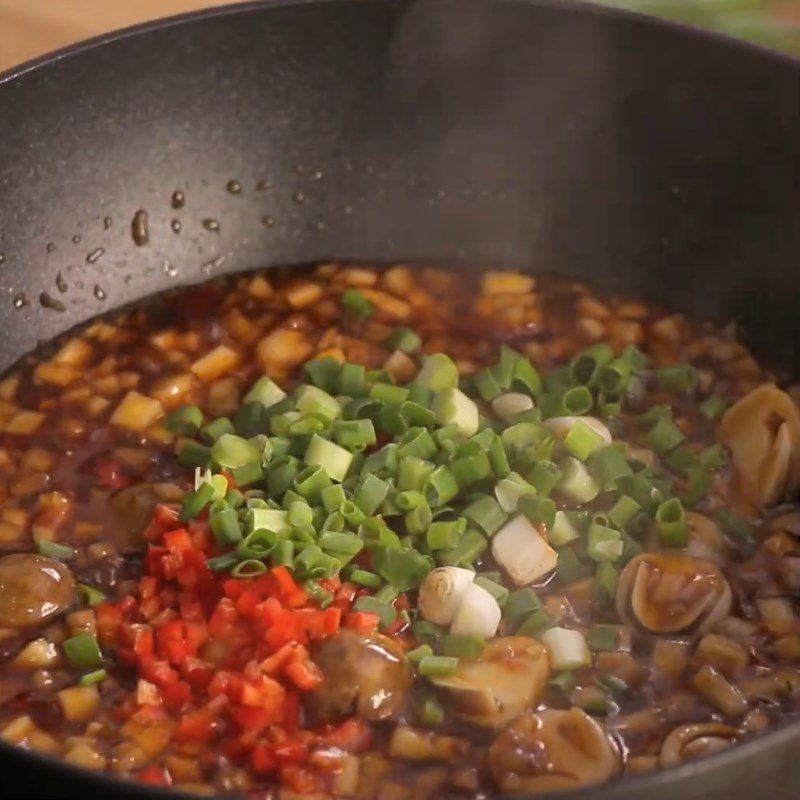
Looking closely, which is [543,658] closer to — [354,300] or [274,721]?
[274,721]

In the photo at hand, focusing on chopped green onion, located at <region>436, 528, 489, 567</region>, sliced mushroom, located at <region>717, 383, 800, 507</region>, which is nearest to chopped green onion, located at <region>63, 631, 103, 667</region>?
chopped green onion, located at <region>436, 528, 489, 567</region>

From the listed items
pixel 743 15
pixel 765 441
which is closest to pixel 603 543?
pixel 765 441

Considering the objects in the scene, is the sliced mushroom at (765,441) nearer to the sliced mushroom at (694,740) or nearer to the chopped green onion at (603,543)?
the chopped green onion at (603,543)

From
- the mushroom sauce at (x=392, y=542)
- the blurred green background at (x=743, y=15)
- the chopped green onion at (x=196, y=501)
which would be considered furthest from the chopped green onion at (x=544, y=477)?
the blurred green background at (x=743, y=15)

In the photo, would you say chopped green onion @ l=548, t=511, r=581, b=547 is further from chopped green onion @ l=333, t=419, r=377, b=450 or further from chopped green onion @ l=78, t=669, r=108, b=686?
chopped green onion @ l=78, t=669, r=108, b=686

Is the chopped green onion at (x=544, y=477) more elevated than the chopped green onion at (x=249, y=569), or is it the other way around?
the chopped green onion at (x=249, y=569)

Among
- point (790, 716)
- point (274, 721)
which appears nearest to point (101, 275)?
point (274, 721)
